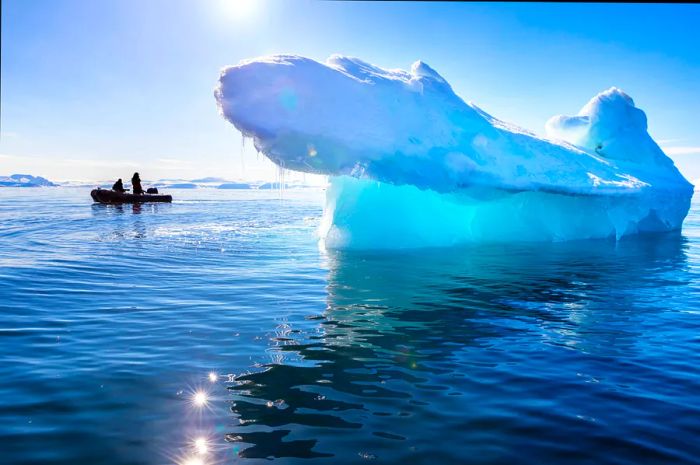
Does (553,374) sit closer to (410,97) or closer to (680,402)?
(680,402)

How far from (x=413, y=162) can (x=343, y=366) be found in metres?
10.3

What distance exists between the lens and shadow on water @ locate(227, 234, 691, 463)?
430 cm

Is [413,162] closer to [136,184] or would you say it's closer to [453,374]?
[453,374]

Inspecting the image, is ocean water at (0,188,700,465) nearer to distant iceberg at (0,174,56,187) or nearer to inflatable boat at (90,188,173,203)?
inflatable boat at (90,188,173,203)

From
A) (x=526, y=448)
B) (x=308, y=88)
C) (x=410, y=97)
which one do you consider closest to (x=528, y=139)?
(x=410, y=97)

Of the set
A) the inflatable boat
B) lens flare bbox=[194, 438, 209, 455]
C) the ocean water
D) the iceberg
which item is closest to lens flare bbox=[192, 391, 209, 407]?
the ocean water

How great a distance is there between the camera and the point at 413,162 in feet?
50.6

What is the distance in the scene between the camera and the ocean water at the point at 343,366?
4.27 metres

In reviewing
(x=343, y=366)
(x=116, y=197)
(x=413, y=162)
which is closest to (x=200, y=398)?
(x=343, y=366)

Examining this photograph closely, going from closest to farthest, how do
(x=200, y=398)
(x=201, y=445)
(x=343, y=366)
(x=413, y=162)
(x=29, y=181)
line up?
(x=201, y=445), (x=200, y=398), (x=343, y=366), (x=413, y=162), (x=29, y=181)

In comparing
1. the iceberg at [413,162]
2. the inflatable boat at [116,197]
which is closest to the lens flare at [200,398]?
the iceberg at [413,162]

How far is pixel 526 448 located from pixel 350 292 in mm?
6674

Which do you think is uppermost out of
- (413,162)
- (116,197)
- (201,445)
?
(413,162)

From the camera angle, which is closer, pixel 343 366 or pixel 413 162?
pixel 343 366
